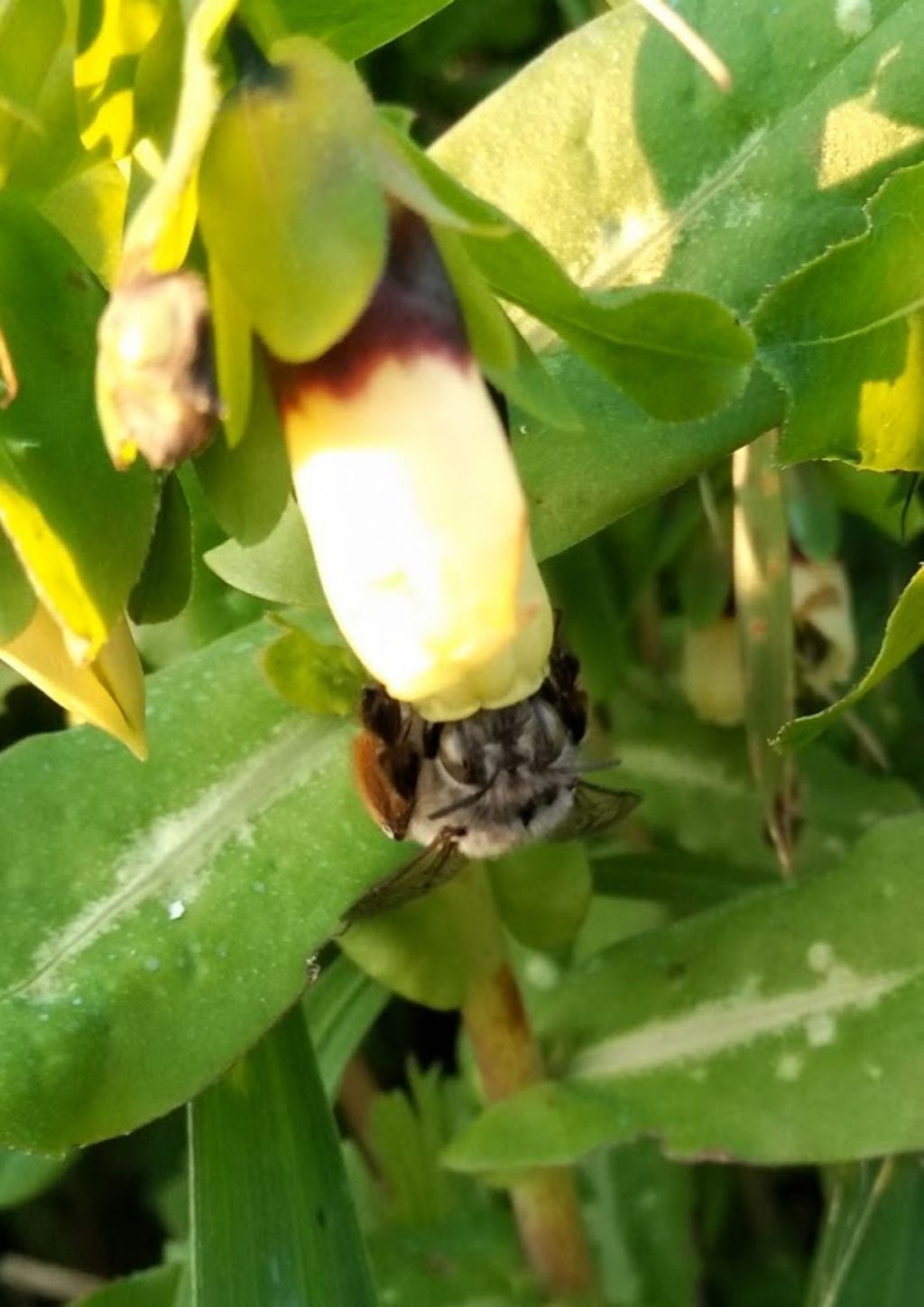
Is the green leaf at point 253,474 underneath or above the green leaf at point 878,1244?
above

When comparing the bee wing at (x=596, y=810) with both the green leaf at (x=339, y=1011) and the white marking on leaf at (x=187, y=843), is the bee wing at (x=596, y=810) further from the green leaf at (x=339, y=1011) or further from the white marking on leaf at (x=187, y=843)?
the green leaf at (x=339, y=1011)

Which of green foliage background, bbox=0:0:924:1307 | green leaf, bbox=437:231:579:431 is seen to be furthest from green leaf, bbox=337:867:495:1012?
green leaf, bbox=437:231:579:431

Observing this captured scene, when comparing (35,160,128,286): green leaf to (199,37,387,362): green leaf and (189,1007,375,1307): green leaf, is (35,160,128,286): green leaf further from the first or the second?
(189,1007,375,1307): green leaf

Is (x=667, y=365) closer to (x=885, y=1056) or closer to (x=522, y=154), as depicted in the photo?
(x=522, y=154)

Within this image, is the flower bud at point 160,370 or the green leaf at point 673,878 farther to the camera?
the green leaf at point 673,878

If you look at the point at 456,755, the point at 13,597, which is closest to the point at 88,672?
the point at 13,597

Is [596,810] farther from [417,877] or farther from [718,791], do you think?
[718,791]

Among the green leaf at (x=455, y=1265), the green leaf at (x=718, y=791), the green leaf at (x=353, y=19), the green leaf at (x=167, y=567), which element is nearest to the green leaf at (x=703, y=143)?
the green leaf at (x=353, y=19)
